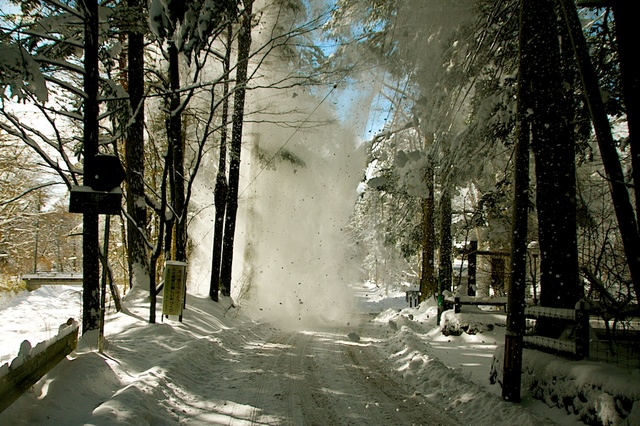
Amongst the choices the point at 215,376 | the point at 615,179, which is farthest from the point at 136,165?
the point at 615,179

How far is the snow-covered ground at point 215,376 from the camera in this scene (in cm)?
421

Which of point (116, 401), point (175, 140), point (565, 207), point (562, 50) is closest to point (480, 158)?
point (562, 50)

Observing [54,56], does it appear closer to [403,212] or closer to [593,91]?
[593,91]

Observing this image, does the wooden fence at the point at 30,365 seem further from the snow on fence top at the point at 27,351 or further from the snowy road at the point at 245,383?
the snowy road at the point at 245,383

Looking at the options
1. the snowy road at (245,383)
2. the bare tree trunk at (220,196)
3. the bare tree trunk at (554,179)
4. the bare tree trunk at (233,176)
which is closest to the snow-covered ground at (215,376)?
the snowy road at (245,383)

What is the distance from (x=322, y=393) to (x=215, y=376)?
5.63 feet

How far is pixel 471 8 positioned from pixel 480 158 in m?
3.42

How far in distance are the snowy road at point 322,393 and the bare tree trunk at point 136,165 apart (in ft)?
13.6

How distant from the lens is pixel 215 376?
6.55m

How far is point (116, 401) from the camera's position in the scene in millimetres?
4297

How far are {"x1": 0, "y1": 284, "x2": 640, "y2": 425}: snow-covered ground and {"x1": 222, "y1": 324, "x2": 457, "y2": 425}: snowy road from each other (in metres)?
0.05

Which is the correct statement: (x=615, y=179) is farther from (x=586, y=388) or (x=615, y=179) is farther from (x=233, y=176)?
(x=233, y=176)

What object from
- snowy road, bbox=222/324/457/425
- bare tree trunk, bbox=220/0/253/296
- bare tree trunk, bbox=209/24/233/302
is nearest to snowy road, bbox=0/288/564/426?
snowy road, bbox=222/324/457/425

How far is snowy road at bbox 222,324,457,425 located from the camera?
16.1 feet
